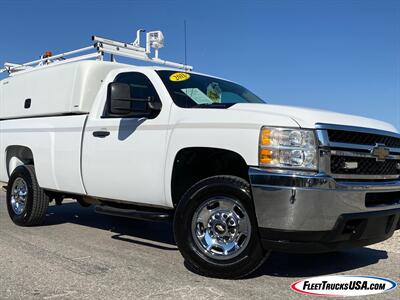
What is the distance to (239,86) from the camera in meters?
6.40

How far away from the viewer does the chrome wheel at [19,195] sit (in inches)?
283

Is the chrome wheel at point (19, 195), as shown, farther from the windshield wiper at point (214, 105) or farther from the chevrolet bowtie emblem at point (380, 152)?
the chevrolet bowtie emblem at point (380, 152)

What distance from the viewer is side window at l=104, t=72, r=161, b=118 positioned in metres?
5.14

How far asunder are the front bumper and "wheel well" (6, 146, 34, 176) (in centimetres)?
441

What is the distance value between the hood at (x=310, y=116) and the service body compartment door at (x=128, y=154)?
102cm

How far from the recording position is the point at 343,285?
4.36m

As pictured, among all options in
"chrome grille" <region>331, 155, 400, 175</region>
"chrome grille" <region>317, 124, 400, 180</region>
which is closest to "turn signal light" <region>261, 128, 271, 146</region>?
"chrome grille" <region>317, 124, 400, 180</region>

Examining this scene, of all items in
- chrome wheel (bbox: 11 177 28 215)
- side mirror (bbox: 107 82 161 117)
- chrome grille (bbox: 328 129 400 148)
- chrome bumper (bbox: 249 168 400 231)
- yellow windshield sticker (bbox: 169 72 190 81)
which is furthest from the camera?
chrome wheel (bbox: 11 177 28 215)

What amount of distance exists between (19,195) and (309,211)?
488 cm

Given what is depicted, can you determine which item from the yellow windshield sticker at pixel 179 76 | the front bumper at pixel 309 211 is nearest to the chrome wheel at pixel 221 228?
the front bumper at pixel 309 211

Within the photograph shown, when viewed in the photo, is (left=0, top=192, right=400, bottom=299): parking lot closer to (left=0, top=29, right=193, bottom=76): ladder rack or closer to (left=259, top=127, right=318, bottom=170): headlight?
(left=259, top=127, right=318, bottom=170): headlight

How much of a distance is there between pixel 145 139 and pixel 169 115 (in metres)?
0.39

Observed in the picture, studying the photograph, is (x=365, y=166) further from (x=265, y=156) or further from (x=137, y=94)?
(x=137, y=94)

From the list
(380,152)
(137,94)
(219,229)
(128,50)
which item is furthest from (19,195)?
(380,152)
